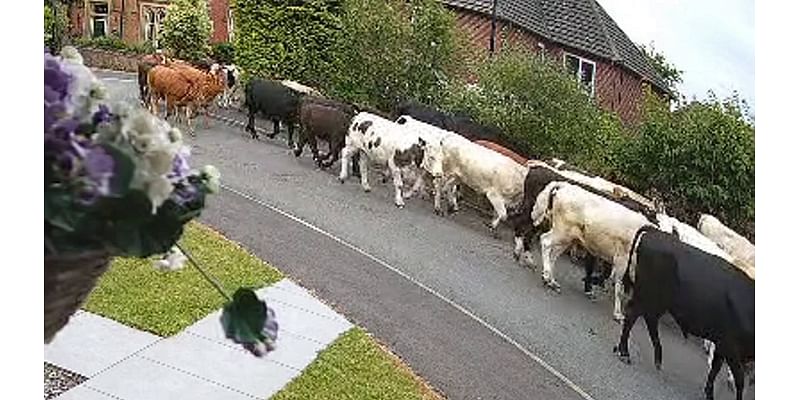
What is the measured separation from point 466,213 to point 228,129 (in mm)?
594

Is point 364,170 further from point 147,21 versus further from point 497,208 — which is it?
point 147,21

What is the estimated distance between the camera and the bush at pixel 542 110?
2.03m

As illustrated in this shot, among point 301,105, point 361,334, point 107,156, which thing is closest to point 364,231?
point 361,334

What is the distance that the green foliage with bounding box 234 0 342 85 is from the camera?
220 cm

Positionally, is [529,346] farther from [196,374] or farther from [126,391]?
[126,391]

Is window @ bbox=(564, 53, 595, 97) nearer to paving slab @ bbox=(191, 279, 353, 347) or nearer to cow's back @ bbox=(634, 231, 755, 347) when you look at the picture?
cow's back @ bbox=(634, 231, 755, 347)

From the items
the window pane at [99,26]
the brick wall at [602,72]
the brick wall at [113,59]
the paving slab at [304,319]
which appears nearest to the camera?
the brick wall at [113,59]

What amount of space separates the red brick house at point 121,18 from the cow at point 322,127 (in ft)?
1.11

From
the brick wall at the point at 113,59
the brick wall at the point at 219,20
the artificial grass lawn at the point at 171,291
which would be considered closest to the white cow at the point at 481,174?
the artificial grass lawn at the point at 171,291

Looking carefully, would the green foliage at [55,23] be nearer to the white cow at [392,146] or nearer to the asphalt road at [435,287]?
the asphalt road at [435,287]

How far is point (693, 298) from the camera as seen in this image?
1.67 m

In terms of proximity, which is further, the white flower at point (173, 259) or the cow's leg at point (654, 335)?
the cow's leg at point (654, 335)

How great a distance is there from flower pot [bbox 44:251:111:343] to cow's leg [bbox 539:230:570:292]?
4.44 ft

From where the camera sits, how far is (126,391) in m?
1.75
